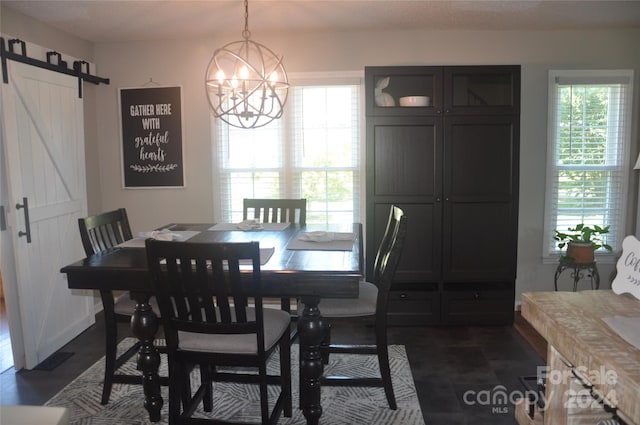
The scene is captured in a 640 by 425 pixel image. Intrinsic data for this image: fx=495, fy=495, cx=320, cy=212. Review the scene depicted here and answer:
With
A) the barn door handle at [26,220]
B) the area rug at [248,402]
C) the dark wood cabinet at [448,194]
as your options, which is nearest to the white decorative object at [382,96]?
the dark wood cabinet at [448,194]

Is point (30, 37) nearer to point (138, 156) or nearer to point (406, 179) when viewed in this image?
point (138, 156)

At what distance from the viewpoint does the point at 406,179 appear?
150 inches

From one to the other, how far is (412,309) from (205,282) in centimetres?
222

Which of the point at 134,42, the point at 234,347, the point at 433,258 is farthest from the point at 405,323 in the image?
the point at 134,42

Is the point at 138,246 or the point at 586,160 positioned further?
the point at 586,160

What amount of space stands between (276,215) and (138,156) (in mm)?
1546

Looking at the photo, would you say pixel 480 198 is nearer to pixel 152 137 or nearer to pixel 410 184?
pixel 410 184

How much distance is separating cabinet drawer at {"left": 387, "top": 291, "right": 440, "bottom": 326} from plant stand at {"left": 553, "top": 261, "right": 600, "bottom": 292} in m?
1.05

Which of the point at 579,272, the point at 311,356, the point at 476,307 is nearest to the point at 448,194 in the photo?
the point at 476,307

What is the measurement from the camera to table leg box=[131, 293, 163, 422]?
2424mm

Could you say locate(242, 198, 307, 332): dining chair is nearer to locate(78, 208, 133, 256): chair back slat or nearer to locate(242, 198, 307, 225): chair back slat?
locate(242, 198, 307, 225): chair back slat

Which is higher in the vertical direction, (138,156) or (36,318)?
(138,156)

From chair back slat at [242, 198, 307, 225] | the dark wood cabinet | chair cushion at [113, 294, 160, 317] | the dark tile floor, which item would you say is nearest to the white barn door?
the dark tile floor

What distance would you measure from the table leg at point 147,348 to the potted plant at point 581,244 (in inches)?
123
